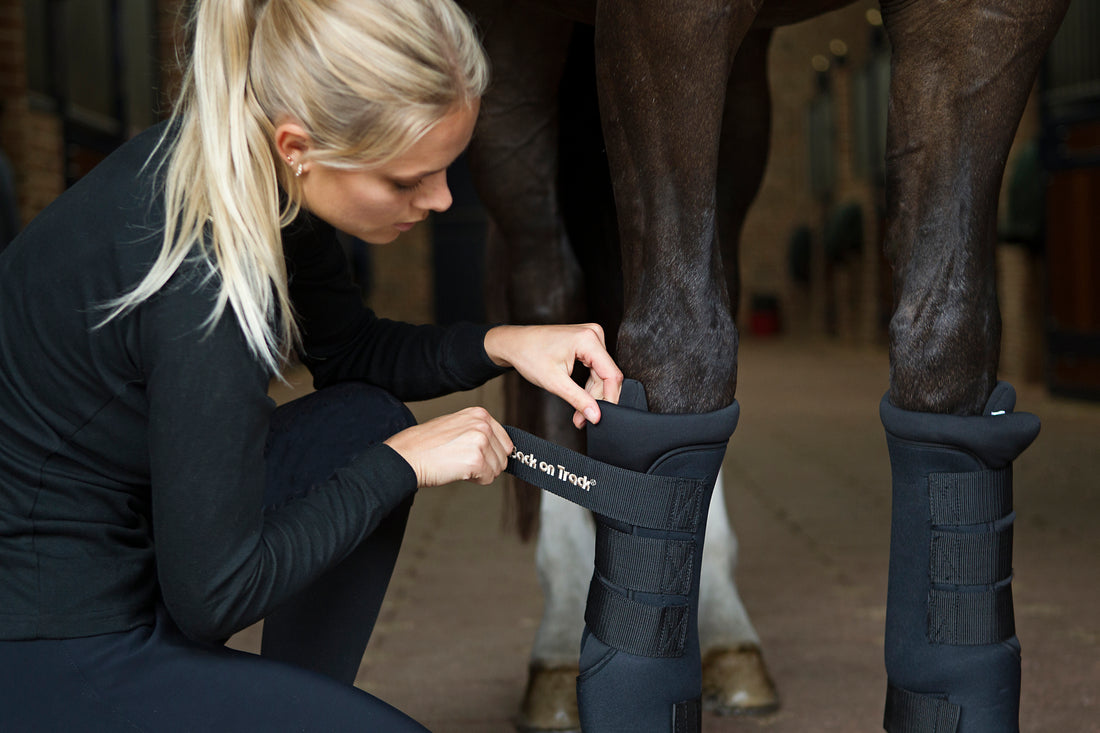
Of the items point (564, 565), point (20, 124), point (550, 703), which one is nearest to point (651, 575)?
point (550, 703)

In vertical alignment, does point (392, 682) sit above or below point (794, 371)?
above

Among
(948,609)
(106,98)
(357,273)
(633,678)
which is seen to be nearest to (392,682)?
(633,678)

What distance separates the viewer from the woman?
93cm

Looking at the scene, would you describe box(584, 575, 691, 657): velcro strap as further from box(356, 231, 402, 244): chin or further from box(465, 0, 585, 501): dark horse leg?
box(465, 0, 585, 501): dark horse leg

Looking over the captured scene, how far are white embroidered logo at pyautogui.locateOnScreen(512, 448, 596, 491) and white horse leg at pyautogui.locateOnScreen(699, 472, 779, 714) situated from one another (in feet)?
1.78

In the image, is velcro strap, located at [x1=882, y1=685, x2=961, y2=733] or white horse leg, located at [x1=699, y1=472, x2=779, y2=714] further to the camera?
white horse leg, located at [x1=699, y1=472, x2=779, y2=714]

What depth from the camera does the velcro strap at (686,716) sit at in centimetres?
105

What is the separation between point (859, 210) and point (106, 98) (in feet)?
22.6

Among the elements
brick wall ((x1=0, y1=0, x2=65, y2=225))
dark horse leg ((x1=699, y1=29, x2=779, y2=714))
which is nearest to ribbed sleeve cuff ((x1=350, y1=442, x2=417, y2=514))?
dark horse leg ((x1=699, y1=29, x2=779, y2=714))

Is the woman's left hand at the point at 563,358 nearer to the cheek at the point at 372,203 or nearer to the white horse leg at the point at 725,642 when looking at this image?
the cheek at the point at 372,203

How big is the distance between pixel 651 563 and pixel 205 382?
41 cm

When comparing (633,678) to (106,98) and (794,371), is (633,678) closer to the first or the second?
(106,98)

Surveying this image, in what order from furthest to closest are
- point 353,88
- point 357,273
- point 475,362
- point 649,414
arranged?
point 357,273
point 475,362
point 649,414
point 353,88

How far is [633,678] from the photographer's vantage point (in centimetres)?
105
